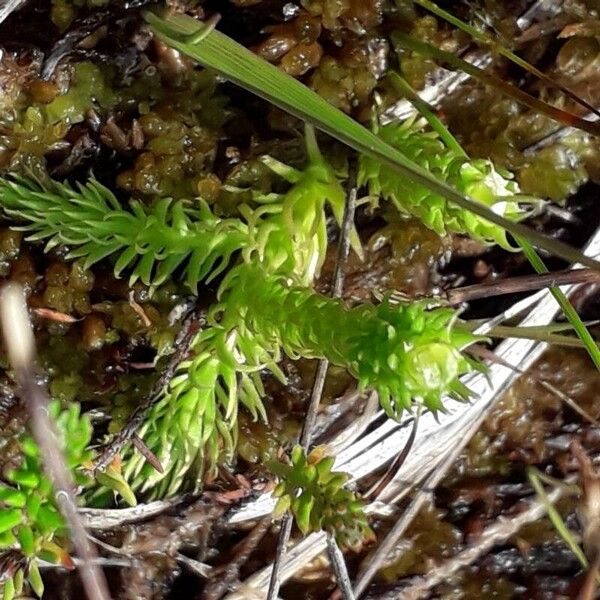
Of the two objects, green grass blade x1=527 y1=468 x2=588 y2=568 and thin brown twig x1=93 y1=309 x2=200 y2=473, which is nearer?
thin brown twig x1=93 y1=309 x2=200 y2=473

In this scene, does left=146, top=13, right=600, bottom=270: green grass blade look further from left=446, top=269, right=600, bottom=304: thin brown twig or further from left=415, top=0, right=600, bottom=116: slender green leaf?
left=415, top=0, right=600, bottom=116: slender green leaf

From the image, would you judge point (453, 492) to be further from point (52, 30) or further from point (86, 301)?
point (52, 30)

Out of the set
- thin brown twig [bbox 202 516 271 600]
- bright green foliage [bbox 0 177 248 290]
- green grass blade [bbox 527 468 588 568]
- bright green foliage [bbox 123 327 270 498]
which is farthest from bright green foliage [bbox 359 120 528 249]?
thin brown twig [bbox 202 516 271 600]

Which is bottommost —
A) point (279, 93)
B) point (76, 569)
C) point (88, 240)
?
point (76, 569)

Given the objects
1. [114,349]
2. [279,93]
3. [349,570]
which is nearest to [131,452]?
[114,349]

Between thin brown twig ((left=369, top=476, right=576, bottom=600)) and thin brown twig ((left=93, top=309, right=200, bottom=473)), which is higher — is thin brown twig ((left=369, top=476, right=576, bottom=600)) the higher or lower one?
the lower one

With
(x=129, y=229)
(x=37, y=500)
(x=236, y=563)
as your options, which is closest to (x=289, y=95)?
(x=129, y=229)

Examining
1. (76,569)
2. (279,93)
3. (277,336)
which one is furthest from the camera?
(76,569)

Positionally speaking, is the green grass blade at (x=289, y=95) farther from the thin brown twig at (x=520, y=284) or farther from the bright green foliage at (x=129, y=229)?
the bright green foliage at (x=129, y=229)
